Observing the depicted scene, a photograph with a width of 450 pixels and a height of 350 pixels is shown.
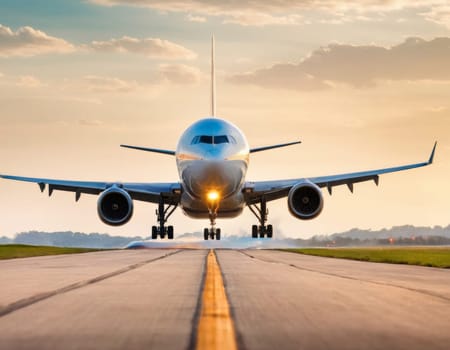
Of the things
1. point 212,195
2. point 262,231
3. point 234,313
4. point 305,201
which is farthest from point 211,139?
point 234,313

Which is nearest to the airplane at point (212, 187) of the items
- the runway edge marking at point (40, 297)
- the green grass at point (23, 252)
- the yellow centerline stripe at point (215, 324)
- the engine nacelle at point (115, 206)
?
the engine nacelle at point (115, 206)

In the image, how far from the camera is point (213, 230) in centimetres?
4897

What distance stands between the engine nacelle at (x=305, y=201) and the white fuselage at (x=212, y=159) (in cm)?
306

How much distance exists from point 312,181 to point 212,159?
9651 mm

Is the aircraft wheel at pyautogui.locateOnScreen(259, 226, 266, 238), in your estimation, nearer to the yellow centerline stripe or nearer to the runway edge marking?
the runway edge marking

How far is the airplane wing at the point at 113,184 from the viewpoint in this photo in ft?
152

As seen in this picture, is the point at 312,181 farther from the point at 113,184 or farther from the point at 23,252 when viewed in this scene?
the point at 23,252

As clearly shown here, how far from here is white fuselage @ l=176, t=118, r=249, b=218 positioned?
1548 inches

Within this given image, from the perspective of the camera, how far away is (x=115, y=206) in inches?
1746

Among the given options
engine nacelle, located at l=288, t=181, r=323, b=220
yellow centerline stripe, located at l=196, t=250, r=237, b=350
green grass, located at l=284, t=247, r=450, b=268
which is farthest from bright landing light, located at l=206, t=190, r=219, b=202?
yellow centerline stripe, located at l=196, t=250, r=237, b=350

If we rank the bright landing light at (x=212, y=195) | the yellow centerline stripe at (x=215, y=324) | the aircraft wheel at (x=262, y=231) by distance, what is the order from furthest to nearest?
the aircraft wheel at (x=262, y=231)
the bright landing light at (x=212, y=195)
the yellow centerline stripe at (x=215, y=324)

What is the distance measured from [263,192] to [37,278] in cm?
3099

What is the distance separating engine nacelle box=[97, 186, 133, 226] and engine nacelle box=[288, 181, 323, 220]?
8.46m

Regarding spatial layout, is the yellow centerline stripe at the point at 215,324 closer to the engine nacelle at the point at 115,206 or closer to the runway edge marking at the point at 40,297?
the runway edge marking at the point at 40,297
